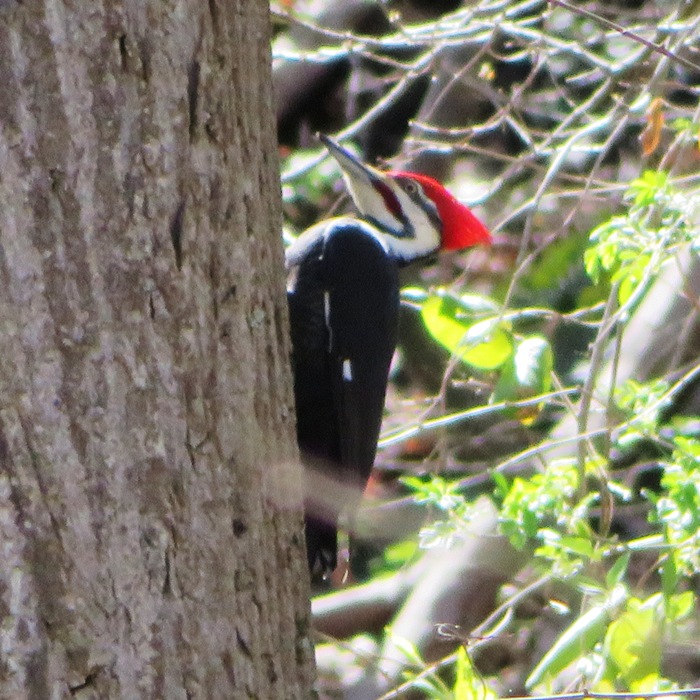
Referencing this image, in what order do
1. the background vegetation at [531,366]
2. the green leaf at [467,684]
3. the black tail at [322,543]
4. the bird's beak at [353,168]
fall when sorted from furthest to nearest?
the bird's beak at [353,168], the black tail at [322,543], the background vegetation at [531,366], the green leaf at [467,684]

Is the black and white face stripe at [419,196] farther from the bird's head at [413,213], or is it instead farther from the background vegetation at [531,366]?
the background vegetation at [531,366]

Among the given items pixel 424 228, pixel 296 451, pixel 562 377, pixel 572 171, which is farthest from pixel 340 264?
pixel 572 171

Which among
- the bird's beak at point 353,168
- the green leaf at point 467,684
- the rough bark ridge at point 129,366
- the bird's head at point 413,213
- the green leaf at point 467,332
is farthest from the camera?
the bird's head at point 413,213

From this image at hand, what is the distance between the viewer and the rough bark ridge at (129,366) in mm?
1562

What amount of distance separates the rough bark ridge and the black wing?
1.02m

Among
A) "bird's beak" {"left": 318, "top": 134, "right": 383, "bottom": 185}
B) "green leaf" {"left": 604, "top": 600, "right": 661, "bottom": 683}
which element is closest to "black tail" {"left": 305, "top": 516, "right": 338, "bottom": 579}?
"green leaf" {"left": 604, "top": 600, "right": 661, "bottom": 683}

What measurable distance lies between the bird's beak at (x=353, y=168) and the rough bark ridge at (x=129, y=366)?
1272 millimetres

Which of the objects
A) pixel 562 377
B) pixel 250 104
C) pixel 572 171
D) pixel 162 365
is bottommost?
pixel 562 377

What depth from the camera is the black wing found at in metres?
2.76

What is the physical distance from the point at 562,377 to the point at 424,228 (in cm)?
155

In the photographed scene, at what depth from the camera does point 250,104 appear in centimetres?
177

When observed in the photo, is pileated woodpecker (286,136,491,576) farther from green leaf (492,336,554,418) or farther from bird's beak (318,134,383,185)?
green leaf (492,336,554,418)

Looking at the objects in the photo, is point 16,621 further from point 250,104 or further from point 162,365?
point 250,104

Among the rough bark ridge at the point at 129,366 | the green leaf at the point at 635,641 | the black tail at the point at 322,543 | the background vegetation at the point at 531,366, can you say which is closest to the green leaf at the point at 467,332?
the background vegetation at the point at 531,366
